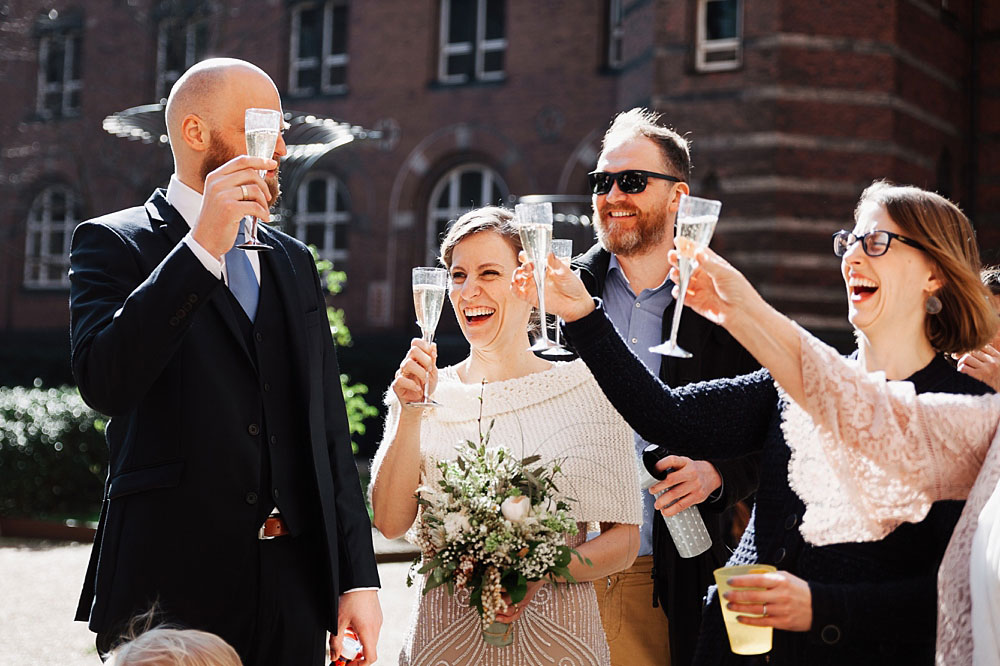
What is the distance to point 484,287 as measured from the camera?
10.5ft

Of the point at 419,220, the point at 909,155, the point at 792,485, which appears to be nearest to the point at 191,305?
the point at 792,485

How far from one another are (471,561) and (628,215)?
153 centimetres

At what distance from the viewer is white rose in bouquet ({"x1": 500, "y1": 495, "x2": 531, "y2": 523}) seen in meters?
2.70

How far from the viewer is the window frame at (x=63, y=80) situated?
2431 centimetres

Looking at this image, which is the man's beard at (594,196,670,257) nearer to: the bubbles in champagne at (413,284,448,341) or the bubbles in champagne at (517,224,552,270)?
the bubbles in champagne at (413,284,448,341)

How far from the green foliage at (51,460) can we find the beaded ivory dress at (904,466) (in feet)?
33.6

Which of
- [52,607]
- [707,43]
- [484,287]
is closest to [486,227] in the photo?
[484,287]

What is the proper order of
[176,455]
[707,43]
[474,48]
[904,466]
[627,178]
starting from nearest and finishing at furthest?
[904,466] → [176,455] → [627,178] → [707,43] → [474,48]

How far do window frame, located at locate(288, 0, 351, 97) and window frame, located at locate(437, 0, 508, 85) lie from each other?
2.04m

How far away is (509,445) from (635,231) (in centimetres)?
102

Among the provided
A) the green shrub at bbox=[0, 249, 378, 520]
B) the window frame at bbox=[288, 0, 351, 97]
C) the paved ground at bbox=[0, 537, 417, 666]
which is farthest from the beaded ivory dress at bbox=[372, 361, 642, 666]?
the window frame at bbox=[288, 0, 351, 97]

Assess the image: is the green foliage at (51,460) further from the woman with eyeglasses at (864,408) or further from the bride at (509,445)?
the woman with eyeglasses at (864,408)

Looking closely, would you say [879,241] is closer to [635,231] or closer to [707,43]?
[635,231]

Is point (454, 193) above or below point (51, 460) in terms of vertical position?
above
